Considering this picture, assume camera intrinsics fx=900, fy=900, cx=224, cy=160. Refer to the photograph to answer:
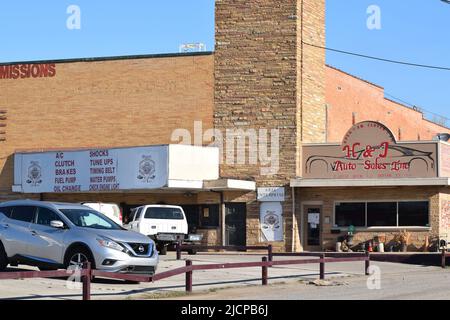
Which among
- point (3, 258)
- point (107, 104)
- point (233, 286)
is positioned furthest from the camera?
point (107, 104)

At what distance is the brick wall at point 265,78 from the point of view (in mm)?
40469

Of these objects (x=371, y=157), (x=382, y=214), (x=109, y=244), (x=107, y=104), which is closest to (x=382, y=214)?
(x=382, y=214)

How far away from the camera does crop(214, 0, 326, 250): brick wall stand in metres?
40.5

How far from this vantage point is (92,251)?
65.8 feet

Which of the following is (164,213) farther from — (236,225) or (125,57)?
(125,57)

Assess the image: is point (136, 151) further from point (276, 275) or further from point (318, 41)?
point (276, 275)

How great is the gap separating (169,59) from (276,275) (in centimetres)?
1956

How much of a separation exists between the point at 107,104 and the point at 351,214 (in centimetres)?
1284

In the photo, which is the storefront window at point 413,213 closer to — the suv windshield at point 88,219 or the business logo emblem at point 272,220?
the business logo emblem at point 272,220

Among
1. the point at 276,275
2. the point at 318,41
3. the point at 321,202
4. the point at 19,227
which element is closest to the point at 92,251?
the point at 19,227

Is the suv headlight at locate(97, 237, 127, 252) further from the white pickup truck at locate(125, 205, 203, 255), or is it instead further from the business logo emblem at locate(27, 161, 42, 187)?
the business logo emblem at locate(27, 161, 42, 187)

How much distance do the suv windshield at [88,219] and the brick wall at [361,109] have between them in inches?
1036

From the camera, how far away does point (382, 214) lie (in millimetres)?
39531
